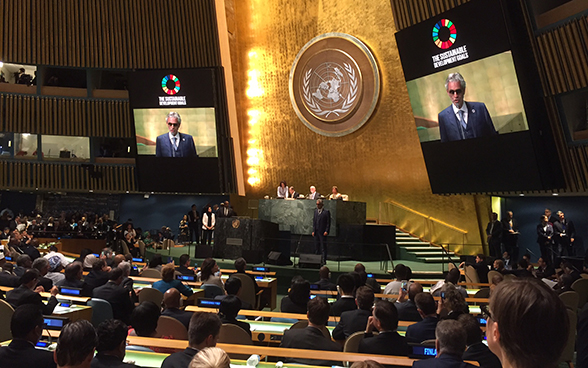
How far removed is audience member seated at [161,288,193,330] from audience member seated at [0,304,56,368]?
1.50 metres

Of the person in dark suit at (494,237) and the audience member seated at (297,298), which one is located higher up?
the person in dark suit at (494,237)

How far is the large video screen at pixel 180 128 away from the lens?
57.2 feet

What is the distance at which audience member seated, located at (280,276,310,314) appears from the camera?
6.09m

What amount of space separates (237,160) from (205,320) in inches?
625

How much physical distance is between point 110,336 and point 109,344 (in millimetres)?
60

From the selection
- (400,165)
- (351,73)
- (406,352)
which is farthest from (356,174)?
(406,352)

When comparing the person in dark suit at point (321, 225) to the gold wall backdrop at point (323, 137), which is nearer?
the person in dark suit at point (321, 225)

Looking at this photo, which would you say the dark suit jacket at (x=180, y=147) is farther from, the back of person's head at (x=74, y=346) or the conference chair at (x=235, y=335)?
the back of person's head at (x=74, y=346)

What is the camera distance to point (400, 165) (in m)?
15.6

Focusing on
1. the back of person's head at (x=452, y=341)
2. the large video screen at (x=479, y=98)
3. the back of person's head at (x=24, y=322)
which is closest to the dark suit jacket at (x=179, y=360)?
the back of person's head at (x=24, y=322)

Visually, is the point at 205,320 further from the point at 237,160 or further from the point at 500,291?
the point at 237,160

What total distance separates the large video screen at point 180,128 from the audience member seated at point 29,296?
12.1 m

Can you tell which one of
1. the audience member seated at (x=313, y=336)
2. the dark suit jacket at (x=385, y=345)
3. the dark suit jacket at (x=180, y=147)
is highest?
the dark suit jacket at (x=180, y=147)

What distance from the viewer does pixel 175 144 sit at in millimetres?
17734
